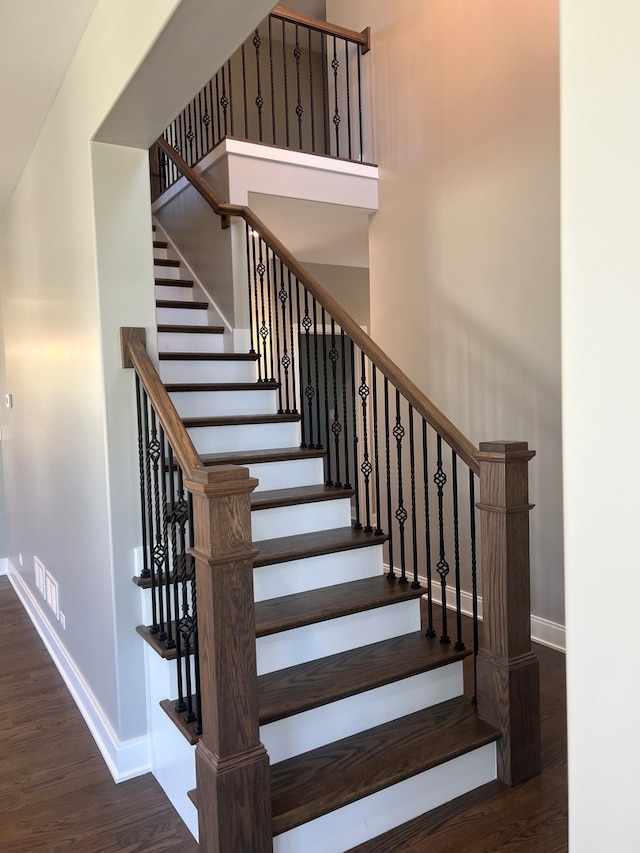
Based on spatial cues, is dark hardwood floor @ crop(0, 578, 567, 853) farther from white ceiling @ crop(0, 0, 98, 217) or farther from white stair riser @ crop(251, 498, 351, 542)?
white ceiling @ crop(0, 0, 98, 217)

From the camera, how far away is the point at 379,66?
416 cm

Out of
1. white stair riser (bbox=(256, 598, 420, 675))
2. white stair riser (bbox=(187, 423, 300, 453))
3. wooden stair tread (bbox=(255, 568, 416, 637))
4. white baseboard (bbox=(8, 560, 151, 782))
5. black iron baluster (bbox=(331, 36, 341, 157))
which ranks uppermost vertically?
black iron baluster (bbox=(331, 36, 341, 157))

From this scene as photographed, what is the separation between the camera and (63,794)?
218cm

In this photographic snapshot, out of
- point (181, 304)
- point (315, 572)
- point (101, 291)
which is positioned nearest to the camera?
point (101, 291)

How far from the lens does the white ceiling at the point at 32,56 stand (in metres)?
1.96

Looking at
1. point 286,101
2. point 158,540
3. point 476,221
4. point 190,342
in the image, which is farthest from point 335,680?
point 286,101

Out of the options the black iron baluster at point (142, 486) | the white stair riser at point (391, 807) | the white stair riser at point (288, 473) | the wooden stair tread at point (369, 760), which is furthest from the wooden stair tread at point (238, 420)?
the white stair riser at point (391, 807)

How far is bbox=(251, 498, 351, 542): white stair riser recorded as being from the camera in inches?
107

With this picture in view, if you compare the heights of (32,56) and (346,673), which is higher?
(32,56)

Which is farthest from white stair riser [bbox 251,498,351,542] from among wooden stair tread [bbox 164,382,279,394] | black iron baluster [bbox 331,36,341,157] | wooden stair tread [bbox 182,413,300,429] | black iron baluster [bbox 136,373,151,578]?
Answer: black iron baluster [bbox 331,36,341,157]

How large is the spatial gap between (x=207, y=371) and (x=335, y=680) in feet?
6.73

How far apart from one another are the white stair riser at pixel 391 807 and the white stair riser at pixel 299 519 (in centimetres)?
112

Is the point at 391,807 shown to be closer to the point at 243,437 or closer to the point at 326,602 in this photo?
the point at 326,602

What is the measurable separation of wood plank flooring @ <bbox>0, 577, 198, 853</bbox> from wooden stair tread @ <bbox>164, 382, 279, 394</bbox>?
62.4 inches
